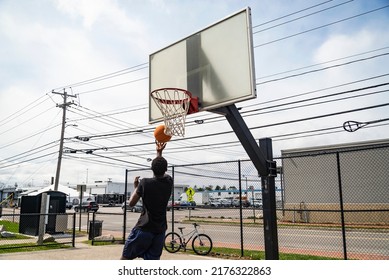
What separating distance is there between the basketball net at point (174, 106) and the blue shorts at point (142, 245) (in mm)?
1988

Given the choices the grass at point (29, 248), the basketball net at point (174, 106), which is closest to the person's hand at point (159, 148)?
the basketball net at point (174, 106)

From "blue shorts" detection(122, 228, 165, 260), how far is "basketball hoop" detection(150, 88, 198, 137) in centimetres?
202

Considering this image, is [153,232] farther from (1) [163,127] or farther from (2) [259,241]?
(2) [259,241]

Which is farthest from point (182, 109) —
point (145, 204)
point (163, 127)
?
point (145, 204)

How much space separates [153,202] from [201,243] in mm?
5513

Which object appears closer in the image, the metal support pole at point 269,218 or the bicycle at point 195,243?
the metal support pole at point 269,218

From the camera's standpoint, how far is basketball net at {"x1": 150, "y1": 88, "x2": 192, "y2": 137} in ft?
19.3

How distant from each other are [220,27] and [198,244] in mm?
6024

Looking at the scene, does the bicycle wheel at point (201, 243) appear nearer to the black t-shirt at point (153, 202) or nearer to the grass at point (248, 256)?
the grass at point (248, 256)

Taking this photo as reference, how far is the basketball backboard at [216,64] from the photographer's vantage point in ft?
18.2

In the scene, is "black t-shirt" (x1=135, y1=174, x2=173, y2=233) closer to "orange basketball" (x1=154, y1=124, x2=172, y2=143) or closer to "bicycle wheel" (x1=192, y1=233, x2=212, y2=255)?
"orange basketball" (x1=154, y1=124, x2=172, y2=143)

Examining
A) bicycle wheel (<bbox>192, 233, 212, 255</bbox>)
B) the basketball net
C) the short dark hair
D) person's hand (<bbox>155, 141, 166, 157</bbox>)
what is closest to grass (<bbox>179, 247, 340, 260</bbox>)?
bicycle wheel (<bbox>192, 233, 212, 255</bbox>)

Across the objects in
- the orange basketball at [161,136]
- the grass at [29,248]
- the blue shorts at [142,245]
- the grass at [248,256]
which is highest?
the orange basketball at [161,136]

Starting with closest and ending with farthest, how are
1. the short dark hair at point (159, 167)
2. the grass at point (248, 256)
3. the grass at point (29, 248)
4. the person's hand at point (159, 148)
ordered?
the short dark hair at point (159, 167) < the person's hand at point (159, 148) < the grass at point (248, 256) < the grass at point (29, 248)
